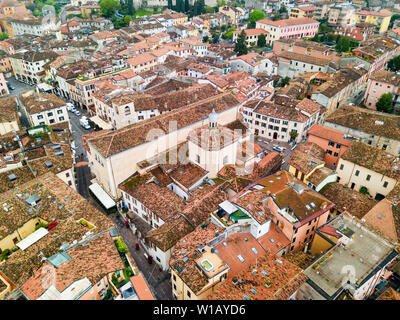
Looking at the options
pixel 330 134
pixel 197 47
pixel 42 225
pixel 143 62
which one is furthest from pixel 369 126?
pixel 197 47

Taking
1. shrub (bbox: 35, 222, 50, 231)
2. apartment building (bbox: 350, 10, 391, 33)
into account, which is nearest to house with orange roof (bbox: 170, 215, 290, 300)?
shrub (bbox: 35, 222, 50, 231)

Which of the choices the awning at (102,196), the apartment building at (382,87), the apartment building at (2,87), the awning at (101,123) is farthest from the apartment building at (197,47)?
the awning at (102,196)

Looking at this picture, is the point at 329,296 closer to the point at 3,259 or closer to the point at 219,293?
the point at 219,293

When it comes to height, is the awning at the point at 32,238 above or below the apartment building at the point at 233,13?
below

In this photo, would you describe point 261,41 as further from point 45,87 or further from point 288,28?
point 45,87

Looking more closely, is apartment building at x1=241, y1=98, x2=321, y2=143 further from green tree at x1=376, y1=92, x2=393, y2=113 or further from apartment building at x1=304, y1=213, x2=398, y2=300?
apartment building at x1=304, y1=213, x2=398, y2=300

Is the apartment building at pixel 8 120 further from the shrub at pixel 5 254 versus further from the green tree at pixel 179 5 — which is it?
the green tree at pixel 179 5
